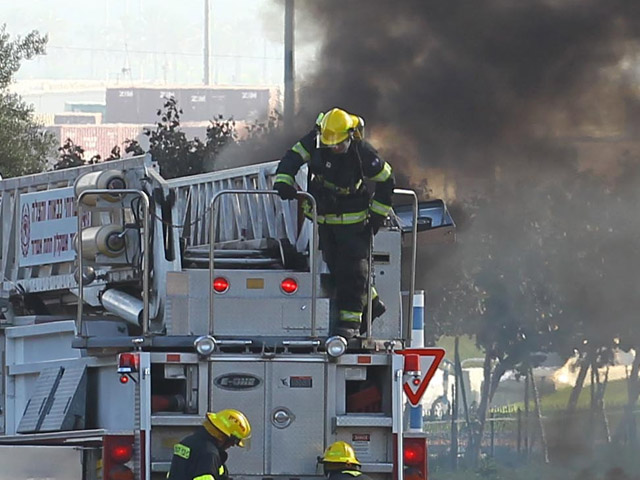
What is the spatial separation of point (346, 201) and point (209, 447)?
83.6 inches

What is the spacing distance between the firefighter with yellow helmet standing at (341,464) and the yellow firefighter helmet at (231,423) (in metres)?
0.50

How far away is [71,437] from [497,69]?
11012 millimetres

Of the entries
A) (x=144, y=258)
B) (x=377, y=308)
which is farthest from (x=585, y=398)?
(x=144, y=258)

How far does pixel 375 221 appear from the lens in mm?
9984

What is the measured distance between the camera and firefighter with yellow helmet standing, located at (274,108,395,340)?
984cm

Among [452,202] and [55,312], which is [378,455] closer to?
[55,312]

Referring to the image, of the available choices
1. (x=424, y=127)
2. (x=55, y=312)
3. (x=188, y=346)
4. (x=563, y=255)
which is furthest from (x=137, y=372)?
(x=563, y=255)

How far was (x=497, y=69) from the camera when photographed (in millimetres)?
19609

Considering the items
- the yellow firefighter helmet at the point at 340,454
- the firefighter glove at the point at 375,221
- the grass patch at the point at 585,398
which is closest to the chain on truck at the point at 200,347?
the firefighter glove at the point at 375,221

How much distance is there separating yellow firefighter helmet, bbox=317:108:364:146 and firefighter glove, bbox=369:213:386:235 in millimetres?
564

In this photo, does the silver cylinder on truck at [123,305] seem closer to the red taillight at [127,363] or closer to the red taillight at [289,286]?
the red taillight at [289,286]

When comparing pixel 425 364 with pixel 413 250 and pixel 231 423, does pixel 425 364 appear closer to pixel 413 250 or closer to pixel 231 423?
pixel 413 250

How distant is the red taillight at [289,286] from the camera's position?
32.6ft

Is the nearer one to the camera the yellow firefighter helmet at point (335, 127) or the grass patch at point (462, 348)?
the yellow firefighter helmet at point (335, 127)
